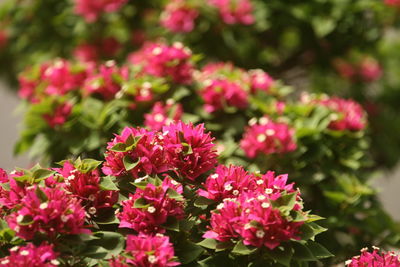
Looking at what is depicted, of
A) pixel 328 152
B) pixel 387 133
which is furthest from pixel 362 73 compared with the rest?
pixel 328 152

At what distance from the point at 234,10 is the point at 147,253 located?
1.97 m

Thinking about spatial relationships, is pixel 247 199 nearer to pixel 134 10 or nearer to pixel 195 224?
pixel 195 224

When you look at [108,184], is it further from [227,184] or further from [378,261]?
[378,261]

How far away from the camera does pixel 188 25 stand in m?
2.97

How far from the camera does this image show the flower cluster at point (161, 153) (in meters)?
1.47

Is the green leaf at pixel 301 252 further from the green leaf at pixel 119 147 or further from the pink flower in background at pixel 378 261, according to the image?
the green leaf at pixel 119 147

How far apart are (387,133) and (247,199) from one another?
2458 millimetres

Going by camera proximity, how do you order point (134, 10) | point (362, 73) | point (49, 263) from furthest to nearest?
point (362, 73) → point (134, 10) → point (49, 263)

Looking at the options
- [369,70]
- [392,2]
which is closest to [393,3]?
[392,2]

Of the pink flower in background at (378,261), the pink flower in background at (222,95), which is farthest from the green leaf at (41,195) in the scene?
the pink flower in background at (222,95)

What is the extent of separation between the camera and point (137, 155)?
1481mm

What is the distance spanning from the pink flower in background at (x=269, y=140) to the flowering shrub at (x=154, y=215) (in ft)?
2.29

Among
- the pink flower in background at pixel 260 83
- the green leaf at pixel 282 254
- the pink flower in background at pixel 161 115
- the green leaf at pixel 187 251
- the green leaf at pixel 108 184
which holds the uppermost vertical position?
the green leaf at pixel 108 184

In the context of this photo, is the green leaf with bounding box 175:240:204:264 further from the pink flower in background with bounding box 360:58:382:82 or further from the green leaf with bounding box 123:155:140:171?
the pink flower in background with bounding box 360:58:382:82
